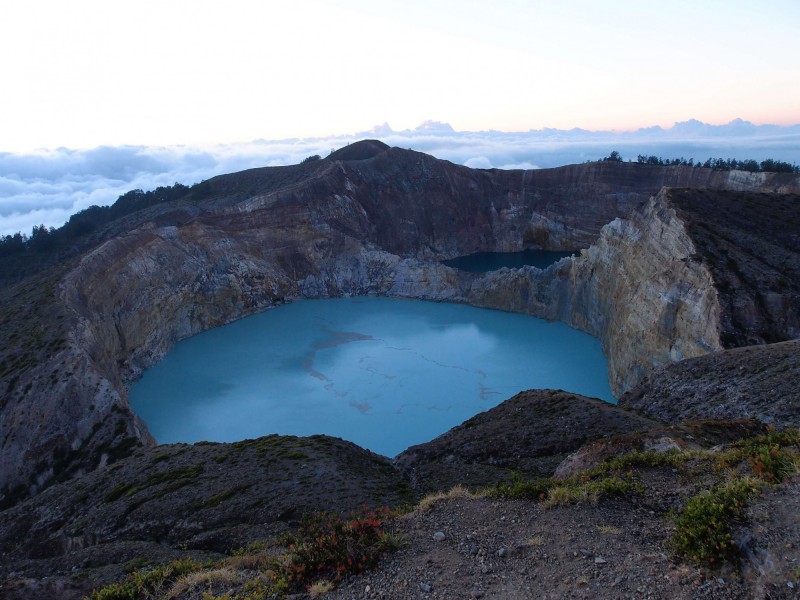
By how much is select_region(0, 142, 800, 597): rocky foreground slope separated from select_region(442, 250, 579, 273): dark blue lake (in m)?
6.58

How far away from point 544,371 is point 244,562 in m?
24.1

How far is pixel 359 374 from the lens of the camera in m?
30.6

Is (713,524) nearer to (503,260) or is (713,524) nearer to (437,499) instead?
(437,499)

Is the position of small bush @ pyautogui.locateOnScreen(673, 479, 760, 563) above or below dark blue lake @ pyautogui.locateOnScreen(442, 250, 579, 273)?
above

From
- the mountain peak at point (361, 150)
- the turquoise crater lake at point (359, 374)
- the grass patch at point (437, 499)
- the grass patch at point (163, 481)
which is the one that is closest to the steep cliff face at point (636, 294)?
the turquoise crater lake at point (359, 374)

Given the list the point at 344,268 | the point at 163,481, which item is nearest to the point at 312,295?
the point at 344,268

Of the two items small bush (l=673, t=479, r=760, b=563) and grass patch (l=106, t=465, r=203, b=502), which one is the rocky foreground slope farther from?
small bush (l=673, t=479, r=760, b=563)

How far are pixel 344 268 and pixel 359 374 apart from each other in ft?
59.8

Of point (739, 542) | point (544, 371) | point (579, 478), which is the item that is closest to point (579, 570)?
point (739, 542)

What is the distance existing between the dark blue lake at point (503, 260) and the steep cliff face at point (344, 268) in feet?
3.78

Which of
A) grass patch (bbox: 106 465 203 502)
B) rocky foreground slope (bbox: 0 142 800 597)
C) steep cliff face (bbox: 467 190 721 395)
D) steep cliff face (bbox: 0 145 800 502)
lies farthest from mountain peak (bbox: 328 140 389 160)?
grass patch (bbox: 106 465 203 502)

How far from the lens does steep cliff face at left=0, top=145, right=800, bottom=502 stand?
2073 cm

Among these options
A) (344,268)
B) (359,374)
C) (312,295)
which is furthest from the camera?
(344,268)

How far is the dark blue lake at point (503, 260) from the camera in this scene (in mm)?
54969
